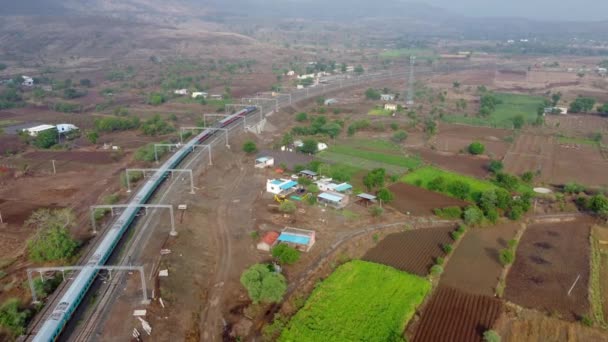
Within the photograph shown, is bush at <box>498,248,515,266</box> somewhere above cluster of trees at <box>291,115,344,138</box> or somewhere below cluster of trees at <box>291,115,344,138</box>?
below

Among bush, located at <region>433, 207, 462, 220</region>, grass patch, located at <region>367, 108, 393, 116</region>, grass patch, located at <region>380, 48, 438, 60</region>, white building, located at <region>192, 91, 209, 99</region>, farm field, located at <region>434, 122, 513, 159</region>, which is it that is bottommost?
bush, located at <region>433, 207, 462, 220</region>

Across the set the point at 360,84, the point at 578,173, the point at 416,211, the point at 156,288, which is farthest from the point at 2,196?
the point at 360,84

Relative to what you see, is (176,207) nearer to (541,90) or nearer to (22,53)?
(541,90)

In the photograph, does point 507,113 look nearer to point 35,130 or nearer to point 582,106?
point 582,106

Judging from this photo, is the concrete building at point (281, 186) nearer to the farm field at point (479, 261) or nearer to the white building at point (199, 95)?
the farm field at point (479, 261)

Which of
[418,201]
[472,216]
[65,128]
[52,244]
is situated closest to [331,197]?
[418,201]

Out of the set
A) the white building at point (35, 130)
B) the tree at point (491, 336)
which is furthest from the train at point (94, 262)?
the white building at point (35, 130)

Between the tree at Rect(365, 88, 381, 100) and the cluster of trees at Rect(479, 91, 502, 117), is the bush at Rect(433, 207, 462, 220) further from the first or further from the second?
the tree at Rect(365, 88, 381, 100)

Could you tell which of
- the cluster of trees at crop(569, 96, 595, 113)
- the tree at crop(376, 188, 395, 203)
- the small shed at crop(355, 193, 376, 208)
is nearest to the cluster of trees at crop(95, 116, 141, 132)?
the small shed at crop(355, 193, 376, 208)

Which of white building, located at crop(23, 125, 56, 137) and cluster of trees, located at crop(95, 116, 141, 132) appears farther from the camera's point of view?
cluster of trees, located at crop(95, 116, 141, 132)
